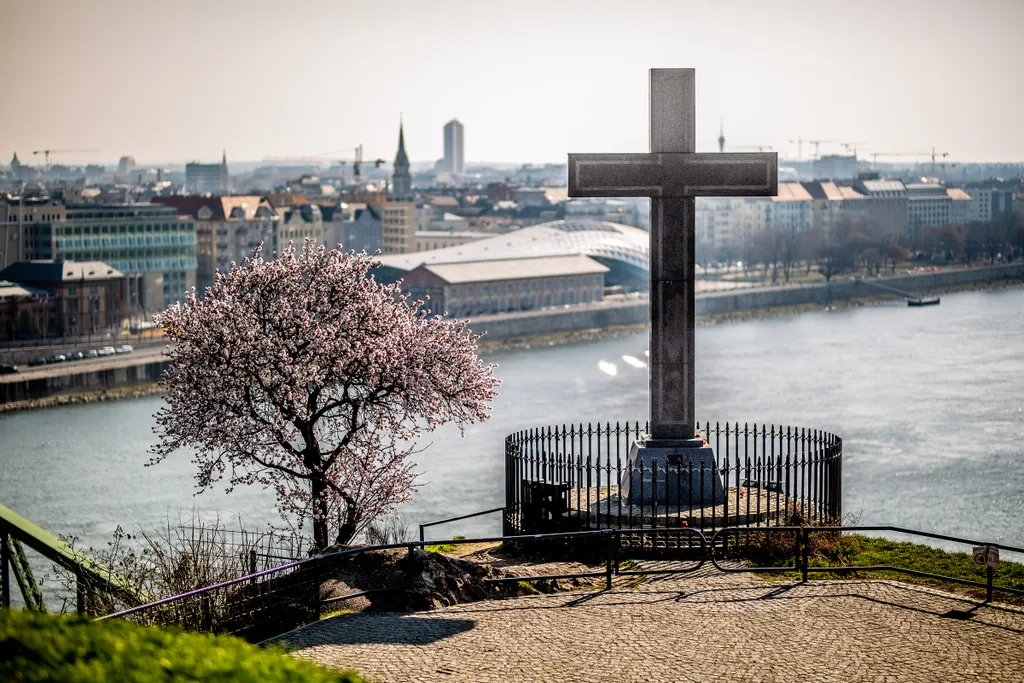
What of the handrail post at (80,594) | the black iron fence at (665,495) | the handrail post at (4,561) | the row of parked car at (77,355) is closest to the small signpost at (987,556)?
the black iron fence at (665,495)

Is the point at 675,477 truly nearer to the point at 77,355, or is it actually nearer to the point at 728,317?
the point at 77,355

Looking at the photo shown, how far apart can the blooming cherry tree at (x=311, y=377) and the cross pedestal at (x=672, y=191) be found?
5.50 feet

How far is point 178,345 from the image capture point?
1179 centimetres

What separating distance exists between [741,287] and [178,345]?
63404 millimetres

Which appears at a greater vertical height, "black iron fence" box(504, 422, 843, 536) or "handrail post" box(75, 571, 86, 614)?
"black iron fence" box(504, 422, 843, 536)

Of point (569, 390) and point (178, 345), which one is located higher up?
point (178, 345)

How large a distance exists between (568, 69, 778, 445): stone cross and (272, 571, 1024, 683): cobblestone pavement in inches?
105

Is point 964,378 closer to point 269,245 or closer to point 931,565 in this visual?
point 931,565

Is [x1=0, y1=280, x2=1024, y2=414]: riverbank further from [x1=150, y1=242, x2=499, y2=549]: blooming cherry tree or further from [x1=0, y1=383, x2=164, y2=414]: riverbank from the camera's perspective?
[x1=150, y1=242, x2=499, y2=549]: blooming cherry tree

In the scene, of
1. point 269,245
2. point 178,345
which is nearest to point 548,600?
point 178,345

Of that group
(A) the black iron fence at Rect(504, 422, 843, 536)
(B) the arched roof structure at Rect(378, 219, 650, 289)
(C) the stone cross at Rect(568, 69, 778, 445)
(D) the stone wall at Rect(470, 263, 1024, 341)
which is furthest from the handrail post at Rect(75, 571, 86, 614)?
(B) the arched roof structure at Rect(378, 219, 650, 289)

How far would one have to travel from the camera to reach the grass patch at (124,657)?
336 cm

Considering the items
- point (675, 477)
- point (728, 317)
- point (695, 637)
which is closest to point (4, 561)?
point (695, 637)

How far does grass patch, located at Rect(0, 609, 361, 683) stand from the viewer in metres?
3.36
